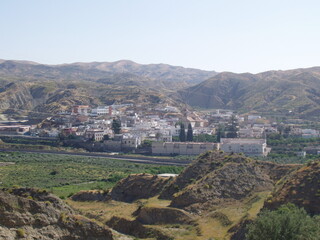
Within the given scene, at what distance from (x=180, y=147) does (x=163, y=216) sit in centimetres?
4697

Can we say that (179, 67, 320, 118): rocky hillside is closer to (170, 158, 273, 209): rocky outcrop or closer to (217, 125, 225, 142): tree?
(217, 125, 225, 142): tree

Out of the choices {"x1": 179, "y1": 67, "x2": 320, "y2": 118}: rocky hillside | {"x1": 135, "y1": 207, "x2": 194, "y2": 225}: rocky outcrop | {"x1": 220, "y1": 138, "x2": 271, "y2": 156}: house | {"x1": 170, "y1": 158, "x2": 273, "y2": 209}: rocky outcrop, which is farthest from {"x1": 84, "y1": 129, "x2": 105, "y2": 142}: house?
{"x1": 135, "y1": 207, "x2": 194, "y2": 225}: rocky outcrop

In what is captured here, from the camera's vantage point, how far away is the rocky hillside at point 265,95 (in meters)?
135

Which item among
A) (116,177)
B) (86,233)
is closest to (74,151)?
(116,177)

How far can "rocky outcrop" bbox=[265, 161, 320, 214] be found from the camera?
29.1 meters

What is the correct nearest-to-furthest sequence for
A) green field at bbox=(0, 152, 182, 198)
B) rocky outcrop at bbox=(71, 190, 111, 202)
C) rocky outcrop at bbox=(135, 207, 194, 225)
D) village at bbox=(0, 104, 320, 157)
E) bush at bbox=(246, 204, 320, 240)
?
1. bush at bbox=(246, 204, 320, 240)
2. rocky outcrop at bbox=(135, 207, 194, 225)
3. rocky outcrop at bbox=(71, 190, 111, 202)
4. green field at bbox=(0, 152, 182, 198)
5. village at bbox=(0, 104, 320, 157)

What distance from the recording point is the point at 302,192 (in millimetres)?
30109

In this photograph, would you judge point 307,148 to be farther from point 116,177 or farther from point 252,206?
point 252,206

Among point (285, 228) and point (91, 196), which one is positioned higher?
point (285, 228)

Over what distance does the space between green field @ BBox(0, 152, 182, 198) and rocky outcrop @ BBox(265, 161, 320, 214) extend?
20.5 m

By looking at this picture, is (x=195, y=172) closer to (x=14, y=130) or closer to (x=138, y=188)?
(x=138, y=188)

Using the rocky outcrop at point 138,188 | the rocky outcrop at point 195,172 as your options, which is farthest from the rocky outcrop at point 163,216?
the rocky outcrop at point 138,188

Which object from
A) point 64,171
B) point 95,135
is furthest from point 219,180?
point 95,135

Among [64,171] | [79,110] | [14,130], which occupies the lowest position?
[64,171]
